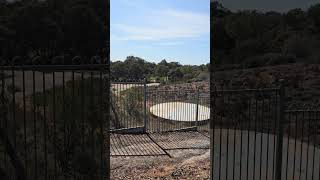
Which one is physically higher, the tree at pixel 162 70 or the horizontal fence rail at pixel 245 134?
the tree at pixel 162 70

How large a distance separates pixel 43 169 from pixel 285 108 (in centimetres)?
255

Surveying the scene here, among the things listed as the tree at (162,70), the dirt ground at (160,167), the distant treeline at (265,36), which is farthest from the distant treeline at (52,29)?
the tree at (162,70)

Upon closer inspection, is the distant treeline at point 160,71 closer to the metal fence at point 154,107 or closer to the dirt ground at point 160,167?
the metal fence at point 154,107

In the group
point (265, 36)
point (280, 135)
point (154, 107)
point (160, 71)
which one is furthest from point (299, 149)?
point (160, 71)

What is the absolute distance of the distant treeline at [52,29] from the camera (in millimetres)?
3807

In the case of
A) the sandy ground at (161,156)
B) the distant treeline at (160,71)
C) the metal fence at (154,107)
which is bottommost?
the sandy ground at (161,156)

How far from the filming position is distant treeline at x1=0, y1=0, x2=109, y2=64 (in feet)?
12.5

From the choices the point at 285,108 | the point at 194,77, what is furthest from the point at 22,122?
the point at 194,77

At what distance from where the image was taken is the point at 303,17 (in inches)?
159

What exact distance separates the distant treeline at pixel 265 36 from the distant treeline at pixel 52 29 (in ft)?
3.96

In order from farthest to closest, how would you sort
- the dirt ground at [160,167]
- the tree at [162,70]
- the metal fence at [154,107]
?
the tree at [162,70] < the metal fence at [154,107] < the dirt ground at [160,167]

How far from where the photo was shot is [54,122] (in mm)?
3887

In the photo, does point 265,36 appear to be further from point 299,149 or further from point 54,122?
point 54,122

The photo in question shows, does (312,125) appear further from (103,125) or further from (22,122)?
(22,122)
